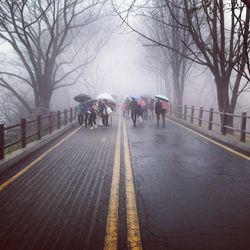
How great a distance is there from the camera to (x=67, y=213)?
5.81m

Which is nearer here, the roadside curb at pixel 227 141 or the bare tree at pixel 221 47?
the bare tree at pixel 221 47

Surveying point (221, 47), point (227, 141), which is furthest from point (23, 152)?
point (221, 47)

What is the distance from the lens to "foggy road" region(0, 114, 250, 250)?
477 cm

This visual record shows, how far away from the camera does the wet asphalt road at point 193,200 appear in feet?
15.6

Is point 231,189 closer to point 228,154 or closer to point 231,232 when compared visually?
point 231,232

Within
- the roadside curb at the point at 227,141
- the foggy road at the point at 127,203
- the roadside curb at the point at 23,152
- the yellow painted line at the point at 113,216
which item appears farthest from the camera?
the roadside curb at the point at 227,141

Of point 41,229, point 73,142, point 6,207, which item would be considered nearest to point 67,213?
point 41,229

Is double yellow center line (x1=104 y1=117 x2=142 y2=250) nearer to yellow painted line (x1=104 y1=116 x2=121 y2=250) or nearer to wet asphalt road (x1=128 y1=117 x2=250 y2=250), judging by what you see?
yellow painted line (x1=104 y1=116 x2=121 y2=250)

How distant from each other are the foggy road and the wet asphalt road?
0.01 m

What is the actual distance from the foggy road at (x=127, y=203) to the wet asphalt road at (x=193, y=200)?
0.04 ft

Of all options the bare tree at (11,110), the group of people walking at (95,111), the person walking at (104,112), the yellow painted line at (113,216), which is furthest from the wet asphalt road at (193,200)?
the bare tree at (11,110)

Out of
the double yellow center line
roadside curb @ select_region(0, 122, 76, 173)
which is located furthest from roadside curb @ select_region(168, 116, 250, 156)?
roadside curb @ select_region(0, 122, 76, 173)

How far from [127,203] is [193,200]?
1.12 meters

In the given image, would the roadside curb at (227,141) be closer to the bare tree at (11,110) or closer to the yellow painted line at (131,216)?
the yellow painted line at (131,216)
